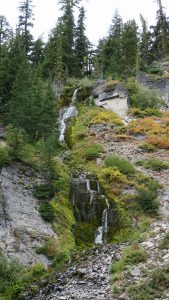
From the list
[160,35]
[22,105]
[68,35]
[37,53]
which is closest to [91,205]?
[22,105]

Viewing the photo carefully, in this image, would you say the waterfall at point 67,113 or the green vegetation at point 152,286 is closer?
the green vegetation at point 152,286

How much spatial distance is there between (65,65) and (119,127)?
22.1m

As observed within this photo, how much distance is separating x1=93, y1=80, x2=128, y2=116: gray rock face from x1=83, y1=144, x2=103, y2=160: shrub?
42.3ft

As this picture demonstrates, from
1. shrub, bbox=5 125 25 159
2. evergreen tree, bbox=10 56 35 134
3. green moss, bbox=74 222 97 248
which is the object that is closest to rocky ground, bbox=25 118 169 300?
green moss, bbox=74 222 97 248

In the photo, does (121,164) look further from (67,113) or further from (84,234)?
(67,113)

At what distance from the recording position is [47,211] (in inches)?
1062

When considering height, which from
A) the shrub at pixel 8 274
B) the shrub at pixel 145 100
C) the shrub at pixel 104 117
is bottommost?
the shrub at pixel 8 274

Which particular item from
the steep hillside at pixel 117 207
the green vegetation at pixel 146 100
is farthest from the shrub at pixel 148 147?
the green vegetation at pixel 146 100

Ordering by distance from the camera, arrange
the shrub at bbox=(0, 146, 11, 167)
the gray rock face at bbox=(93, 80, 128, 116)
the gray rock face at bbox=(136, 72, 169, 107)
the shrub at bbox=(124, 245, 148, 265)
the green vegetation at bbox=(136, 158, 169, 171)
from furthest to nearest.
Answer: the gray rock face at bbox=(136, 72, 169, 107)
the gray rock face at bbox=(93, 80, 128, 116)
the green vegetation at bbox=(136, 158, 169, 171)
the shrub at bbox=(0, 146, 11, 167)
the shrub at bbox=(124, 245, 148, 265)

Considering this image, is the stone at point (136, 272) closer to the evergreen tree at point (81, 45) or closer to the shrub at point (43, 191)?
the shrub at point (43, 191)

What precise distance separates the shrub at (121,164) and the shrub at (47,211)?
838 centimetres

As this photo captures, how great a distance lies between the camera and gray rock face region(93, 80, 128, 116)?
5264 cm

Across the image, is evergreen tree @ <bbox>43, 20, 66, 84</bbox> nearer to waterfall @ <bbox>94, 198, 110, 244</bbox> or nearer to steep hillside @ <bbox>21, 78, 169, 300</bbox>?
steep hillside @ <bbox>21, 78, 169, 300</bbox>

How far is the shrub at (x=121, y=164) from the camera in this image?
112 ft
